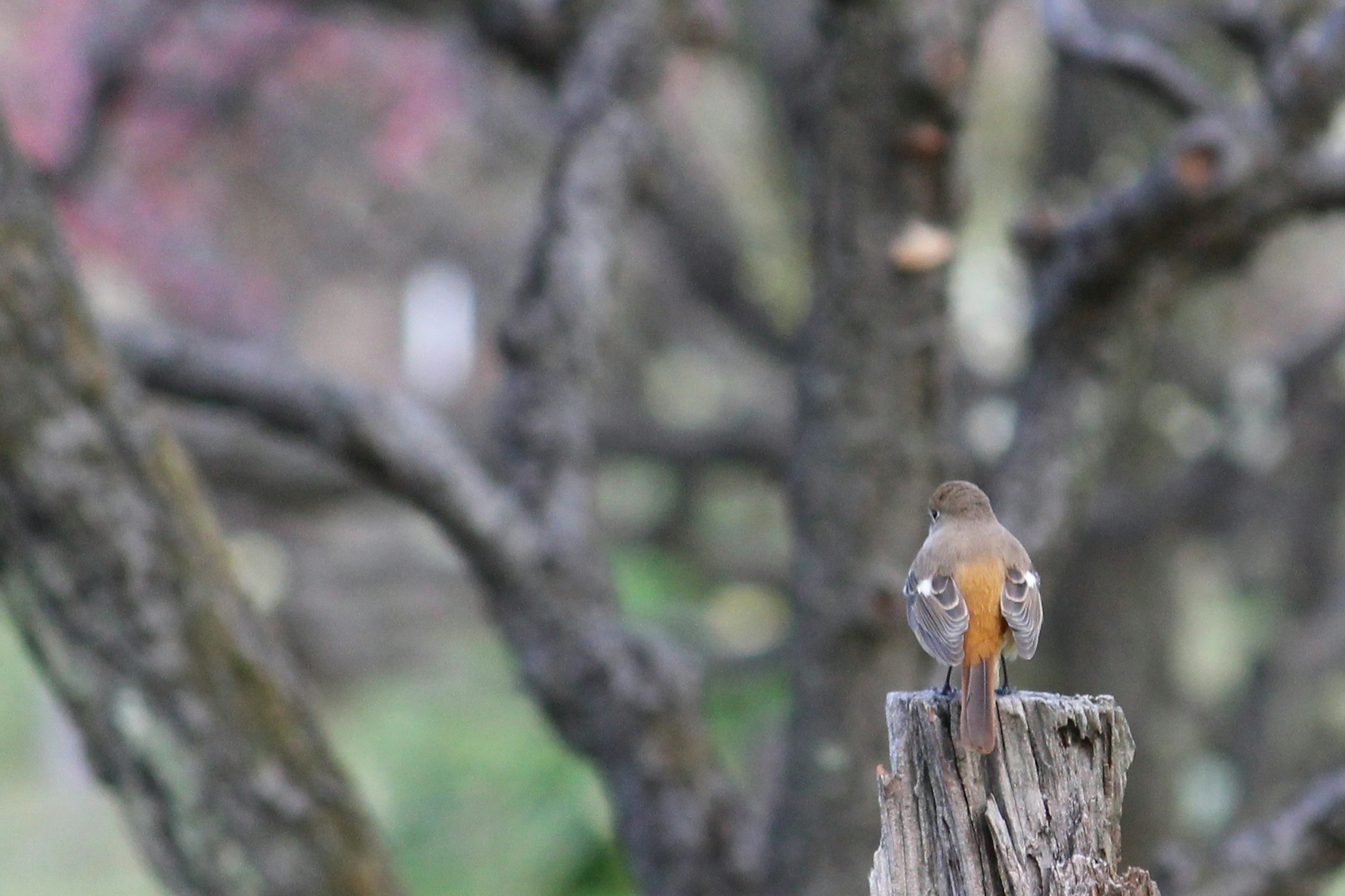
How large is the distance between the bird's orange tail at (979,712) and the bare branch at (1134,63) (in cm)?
225

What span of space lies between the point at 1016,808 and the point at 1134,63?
2.42 m

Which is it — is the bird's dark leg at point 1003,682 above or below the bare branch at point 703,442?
below

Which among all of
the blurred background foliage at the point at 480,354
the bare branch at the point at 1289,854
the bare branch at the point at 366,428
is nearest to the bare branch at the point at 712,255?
the blurred background foliage at the point at 480,354

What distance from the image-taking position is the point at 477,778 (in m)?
7.28

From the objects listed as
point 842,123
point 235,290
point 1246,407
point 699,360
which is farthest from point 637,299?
point 842,123

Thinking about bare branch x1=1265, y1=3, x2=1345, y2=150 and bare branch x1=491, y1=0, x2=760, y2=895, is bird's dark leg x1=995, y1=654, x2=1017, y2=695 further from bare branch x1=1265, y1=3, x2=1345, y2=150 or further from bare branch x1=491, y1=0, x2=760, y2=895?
bare branch x1=1265, y1=3, x2=1345, y2=150

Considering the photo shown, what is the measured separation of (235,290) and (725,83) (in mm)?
4081

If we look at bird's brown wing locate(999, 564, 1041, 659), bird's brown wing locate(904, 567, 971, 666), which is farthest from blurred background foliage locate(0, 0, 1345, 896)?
bird's brown wing locate(999, 564, 1041, 659)

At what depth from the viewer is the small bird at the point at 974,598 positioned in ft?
6.56

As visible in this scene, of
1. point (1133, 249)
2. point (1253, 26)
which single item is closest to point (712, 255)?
point (1253, 26)

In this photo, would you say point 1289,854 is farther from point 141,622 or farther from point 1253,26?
point 141,622

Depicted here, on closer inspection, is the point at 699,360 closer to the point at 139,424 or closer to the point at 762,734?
the point at 762,734

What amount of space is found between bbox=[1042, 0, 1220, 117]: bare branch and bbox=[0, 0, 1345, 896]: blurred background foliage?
427 mm

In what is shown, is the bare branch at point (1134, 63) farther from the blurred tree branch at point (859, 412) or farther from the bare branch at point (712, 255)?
the bare branch at point (712, 255)
